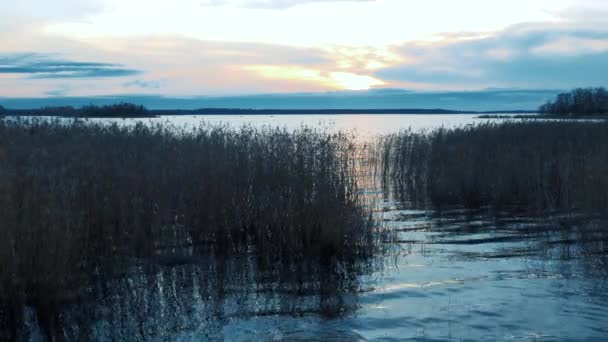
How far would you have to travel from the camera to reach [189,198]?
9992 mm

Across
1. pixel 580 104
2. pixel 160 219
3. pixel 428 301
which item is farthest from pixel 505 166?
pixel 580 104

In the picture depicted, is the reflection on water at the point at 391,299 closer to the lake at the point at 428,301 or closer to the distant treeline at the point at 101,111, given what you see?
the lake at the point at 428,301

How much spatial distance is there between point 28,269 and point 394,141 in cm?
1780

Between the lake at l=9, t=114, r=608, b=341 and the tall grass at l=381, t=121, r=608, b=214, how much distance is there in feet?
8.75

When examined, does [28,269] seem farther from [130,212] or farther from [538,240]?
[538,240]

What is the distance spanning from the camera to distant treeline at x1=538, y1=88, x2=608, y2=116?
50.4m

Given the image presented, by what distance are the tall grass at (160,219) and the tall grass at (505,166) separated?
16.1ft

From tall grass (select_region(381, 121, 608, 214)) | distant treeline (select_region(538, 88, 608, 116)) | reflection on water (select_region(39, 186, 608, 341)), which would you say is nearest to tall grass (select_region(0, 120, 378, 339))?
reflection on water (select_region(39, 186, 608, 341))

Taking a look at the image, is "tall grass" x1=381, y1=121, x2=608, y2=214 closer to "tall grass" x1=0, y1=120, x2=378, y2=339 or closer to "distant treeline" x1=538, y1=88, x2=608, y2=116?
"tall grass" x1=0, y1=120, x2=378, y2=339

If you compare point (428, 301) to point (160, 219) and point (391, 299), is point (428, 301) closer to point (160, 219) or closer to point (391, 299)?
point (391, 299)

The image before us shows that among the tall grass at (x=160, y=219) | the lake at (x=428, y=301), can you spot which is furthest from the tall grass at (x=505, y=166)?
the tall grass at (x=160, y=219)

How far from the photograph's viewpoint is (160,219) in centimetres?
945

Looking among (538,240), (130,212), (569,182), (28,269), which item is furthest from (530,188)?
(28,269)

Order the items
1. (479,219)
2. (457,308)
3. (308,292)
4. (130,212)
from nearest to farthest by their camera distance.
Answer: (457,308)
(308,292)
(130,212)
(479,219)
